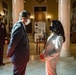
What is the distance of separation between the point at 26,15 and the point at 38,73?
95.1 inches

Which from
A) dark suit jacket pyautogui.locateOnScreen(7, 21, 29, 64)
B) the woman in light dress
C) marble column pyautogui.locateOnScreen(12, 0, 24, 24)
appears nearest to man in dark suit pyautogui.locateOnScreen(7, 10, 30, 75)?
dark suit jacket pyautogui.locateOnScreen(7, 21, 29, 64)

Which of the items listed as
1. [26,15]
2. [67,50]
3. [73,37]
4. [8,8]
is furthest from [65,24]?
[8,8]

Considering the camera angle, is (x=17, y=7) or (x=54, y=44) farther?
(x=17, y=7)

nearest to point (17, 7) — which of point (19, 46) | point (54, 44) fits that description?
point (19, 46)

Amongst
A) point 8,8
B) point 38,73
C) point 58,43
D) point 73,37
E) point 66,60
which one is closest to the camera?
point 58,43

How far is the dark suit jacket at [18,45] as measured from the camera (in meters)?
3.48

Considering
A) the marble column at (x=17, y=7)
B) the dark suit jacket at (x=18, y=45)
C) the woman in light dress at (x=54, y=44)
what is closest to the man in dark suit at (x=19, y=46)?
the dark suit jacket at (x=18, y=45)

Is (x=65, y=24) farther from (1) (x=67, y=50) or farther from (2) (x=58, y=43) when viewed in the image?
(2) (x=58, y=43)

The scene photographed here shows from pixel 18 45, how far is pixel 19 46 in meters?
0.03

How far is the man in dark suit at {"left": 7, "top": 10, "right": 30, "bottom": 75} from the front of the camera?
348cm

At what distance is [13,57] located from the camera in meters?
3.62

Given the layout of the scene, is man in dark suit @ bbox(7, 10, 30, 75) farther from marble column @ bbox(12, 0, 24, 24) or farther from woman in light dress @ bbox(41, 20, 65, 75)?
marble column @ bbox(12, 0, 24, 24)

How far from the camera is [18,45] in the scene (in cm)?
356

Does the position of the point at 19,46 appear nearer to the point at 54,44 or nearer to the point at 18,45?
the point at 18,45
